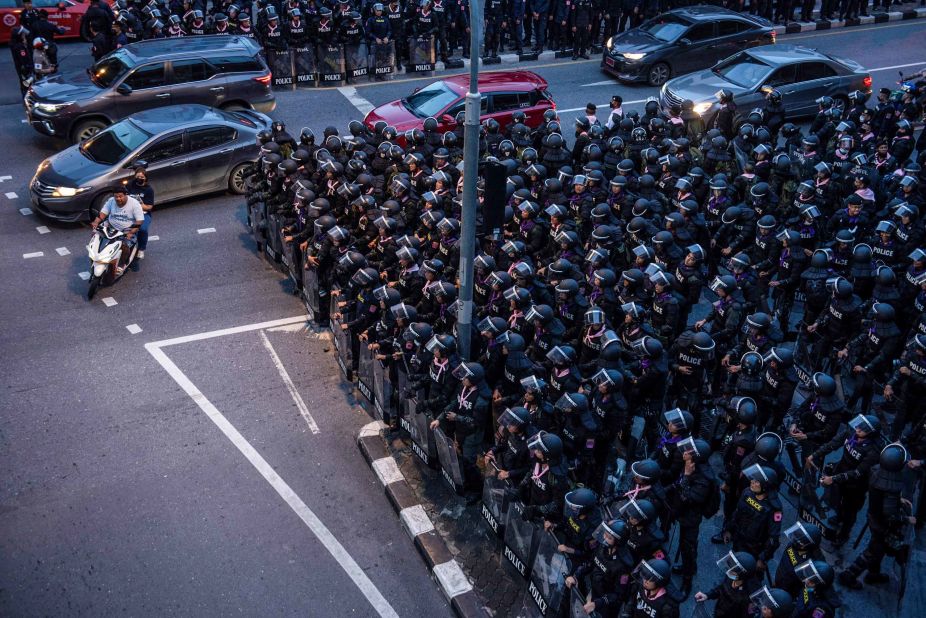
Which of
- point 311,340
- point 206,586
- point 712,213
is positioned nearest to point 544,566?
point 206,586

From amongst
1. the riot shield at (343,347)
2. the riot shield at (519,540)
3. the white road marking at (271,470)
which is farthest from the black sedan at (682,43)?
the riot shield at (519,540)

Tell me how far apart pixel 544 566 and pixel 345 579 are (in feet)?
6.63

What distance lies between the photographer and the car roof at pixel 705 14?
71.5 ft

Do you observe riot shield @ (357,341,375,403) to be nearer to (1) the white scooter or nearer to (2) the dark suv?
(1) the white scooter

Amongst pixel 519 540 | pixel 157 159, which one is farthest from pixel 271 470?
pixel 157 159

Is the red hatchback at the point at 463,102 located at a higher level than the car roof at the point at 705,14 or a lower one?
lower

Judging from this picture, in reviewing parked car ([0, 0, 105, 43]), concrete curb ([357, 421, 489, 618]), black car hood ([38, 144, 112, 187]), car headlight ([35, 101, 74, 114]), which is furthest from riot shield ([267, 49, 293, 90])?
concrete curb ([357, 421, 489, 618])

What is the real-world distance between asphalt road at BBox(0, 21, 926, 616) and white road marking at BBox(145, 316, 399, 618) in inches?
0.8

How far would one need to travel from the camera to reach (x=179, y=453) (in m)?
10.2

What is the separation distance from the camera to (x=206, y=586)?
8.54 meters

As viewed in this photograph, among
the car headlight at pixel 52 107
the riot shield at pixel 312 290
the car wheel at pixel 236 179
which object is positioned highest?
the car headlight at pixel 52 107

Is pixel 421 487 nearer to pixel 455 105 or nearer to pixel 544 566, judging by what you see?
pixel 544 566

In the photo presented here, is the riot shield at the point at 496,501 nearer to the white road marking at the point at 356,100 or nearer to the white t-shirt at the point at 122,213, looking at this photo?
the white t-shirt at the point at 122,213

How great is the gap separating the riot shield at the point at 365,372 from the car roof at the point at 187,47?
965 cm
